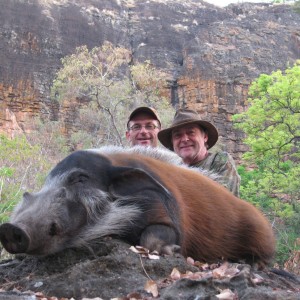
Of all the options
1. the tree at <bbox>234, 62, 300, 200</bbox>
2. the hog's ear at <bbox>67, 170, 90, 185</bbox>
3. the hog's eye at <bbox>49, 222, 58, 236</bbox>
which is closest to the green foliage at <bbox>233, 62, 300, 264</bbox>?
the tree at <bbox>234, 62, 300, 200</bbox>

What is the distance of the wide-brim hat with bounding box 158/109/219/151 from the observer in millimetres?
6309

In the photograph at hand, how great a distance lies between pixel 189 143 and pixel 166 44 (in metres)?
32.2

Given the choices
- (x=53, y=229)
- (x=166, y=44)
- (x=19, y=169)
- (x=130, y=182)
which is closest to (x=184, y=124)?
(x=130, y=182)

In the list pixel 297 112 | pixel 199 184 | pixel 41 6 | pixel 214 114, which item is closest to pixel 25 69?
pixel 41 6

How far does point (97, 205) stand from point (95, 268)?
0.55 metres

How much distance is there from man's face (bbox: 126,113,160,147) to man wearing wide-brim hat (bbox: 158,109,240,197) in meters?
0.27

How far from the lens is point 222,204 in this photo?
13.7 ft

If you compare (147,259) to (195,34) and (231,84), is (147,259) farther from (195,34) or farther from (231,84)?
(195,34)

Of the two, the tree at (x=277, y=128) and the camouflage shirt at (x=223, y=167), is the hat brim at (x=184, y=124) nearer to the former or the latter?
the camouflage shirt at (x=223, y=167)

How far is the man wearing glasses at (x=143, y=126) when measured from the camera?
22.3ft

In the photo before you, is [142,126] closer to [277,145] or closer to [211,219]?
[211,219]

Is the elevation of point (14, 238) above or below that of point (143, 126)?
below

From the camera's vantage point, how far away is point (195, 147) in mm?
6320

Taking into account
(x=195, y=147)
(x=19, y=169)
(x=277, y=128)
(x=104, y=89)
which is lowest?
(x=19, y=169)
